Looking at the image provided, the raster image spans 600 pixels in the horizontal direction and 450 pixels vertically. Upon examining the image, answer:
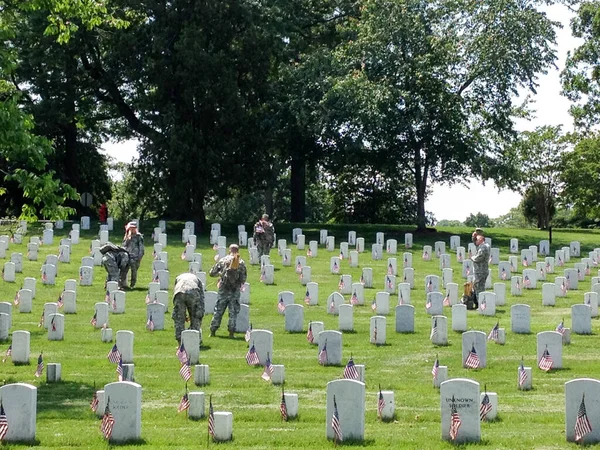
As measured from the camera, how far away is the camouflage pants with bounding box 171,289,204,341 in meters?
19.0

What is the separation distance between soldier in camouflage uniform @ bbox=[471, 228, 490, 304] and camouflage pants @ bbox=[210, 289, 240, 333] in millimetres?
6925

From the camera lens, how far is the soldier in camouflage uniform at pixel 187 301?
18953mm

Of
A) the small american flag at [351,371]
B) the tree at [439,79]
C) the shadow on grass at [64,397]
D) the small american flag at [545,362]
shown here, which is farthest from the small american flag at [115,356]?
the tree at [439,79]

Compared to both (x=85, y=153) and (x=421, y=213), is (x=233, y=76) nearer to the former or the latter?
(x=421, y=213)

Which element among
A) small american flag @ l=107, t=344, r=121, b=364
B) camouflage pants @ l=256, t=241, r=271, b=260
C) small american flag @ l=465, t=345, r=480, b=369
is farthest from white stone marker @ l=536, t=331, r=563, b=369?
camouflage pants @ l=256, t=241, r=271, b=260

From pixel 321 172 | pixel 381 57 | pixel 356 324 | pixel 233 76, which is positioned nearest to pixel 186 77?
pixel 233 76

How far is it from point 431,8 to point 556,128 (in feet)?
43.3

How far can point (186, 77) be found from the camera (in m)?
41.6

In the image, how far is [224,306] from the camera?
20406 millimetres

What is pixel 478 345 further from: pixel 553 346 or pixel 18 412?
pixel 18 412

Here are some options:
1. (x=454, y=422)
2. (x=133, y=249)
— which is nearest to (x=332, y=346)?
(x=454, y=422)

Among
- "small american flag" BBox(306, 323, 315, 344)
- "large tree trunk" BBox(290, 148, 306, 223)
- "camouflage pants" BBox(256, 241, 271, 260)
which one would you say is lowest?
"small american flag" BBox(306, 323, 315, 344)

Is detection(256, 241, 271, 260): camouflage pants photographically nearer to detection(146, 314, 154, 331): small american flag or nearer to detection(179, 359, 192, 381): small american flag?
detection(146, 314, 154, 331): small american flag

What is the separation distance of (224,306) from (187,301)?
1.54 m
